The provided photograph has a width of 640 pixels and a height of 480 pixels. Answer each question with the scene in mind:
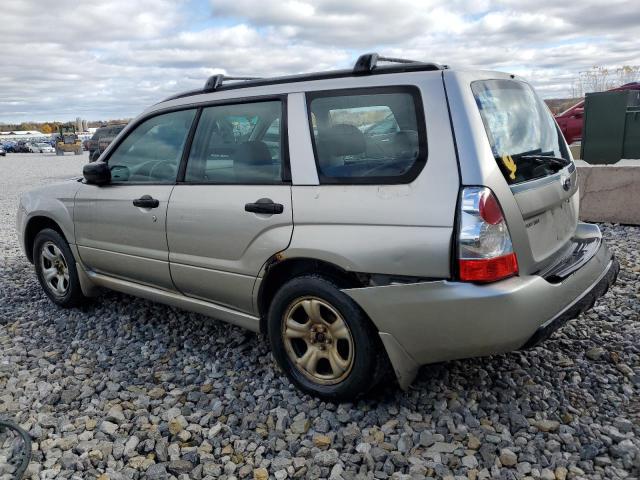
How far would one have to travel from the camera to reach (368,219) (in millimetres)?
2641

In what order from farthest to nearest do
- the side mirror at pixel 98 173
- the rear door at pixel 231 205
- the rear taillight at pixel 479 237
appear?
the side mirror at pixel 98 173 < the rear door at pixel 231 205 < the rear taillight at pixel 479 237

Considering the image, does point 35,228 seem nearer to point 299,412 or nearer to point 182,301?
point 182,301

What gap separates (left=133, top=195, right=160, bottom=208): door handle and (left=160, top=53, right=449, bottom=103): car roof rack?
73 centimetres

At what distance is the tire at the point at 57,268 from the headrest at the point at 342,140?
259 cm

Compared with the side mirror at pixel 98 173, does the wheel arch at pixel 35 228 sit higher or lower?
lower

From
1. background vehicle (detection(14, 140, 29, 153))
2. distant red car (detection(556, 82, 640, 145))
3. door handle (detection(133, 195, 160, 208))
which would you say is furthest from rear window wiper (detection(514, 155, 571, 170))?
background vehicle (detection(14, 140, 29, 153))

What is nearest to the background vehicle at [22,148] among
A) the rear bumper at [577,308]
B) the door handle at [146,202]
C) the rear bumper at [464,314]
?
the door handle at [146,202]

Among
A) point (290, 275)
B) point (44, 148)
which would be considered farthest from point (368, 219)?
point (44, 148)

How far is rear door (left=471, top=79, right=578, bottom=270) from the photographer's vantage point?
262 centimetres

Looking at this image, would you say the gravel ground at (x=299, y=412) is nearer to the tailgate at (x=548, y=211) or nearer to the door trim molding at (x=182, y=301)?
the door trim molding at (x=182, y=301)

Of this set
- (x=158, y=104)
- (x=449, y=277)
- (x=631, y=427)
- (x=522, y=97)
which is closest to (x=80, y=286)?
(x=158, y=104)

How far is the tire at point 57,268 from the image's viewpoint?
449cm

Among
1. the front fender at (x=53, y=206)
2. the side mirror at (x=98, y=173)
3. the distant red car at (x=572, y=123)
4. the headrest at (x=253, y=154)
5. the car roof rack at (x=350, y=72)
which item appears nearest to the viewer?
the car roof rack at (x=350, y=72)

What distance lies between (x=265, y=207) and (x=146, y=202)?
41.8 inches
